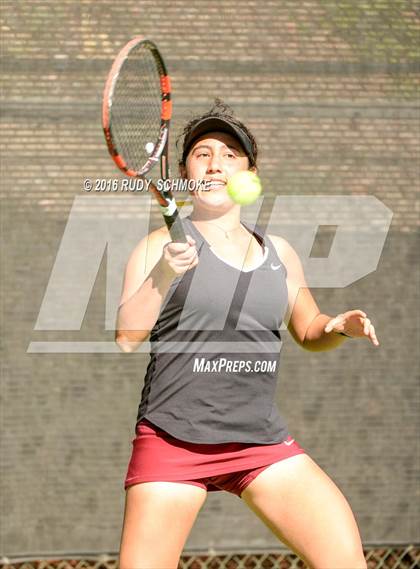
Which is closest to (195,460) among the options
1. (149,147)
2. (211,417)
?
(211,417)

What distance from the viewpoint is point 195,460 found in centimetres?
269

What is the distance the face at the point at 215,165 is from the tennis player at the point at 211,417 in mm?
105

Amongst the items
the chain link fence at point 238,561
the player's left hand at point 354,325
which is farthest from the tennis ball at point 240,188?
the chain link fence at point 238,561

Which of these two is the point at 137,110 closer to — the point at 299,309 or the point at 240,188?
the point at 240,188

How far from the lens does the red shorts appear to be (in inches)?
105

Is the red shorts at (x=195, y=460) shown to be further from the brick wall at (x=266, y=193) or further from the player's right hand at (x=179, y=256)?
the brick wall at (x=266, y=193)

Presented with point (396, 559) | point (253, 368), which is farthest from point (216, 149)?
point (396, 559)

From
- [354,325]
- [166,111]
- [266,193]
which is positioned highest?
[166,111]

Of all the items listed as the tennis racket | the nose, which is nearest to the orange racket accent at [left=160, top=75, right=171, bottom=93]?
the tennis racket

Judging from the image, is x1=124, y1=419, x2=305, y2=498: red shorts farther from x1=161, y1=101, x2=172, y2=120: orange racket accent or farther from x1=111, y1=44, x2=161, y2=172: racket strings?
x1=161, y1=101, x2=172, y2=120: orange racket accent

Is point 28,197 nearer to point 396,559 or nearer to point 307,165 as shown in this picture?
point 307,165

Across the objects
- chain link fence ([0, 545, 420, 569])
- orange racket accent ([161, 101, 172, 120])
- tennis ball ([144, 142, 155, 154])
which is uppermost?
orange racket accent ([161, 101, 172, 120])

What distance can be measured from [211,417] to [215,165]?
26.6 inches

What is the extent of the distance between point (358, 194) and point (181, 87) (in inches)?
30.3
